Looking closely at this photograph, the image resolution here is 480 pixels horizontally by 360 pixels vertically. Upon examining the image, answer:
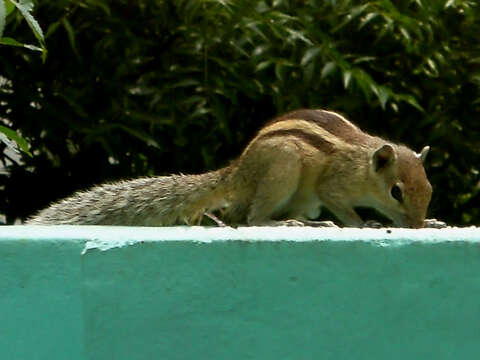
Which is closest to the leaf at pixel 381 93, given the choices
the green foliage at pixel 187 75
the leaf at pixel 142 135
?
the green foliage at pixel 187 75

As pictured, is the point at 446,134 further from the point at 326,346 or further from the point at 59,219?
the point at 326,346

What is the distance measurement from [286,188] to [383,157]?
0.54 meters

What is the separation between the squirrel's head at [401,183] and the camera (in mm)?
4441

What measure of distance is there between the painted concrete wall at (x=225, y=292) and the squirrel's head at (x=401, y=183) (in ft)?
5.81

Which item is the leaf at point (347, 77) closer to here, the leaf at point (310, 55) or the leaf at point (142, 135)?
the leaf at point (310, 55)

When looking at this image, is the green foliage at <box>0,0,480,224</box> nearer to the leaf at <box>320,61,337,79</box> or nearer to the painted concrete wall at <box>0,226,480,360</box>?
the leaf at <box>320,61,337,79</box>

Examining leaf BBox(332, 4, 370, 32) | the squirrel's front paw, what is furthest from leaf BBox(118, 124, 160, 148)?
the squirrel's front paw

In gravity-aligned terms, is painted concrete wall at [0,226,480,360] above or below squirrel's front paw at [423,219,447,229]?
above

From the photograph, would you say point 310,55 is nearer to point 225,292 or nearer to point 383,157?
point 383,157

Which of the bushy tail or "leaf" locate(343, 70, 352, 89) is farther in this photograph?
"leaf" locate(343, 70, 352, 89)

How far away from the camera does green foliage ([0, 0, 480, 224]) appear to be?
15.5ft

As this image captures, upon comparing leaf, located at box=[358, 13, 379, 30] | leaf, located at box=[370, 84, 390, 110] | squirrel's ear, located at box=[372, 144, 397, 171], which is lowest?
squirrel's ear, located at box=[372, 144, 397, 171]

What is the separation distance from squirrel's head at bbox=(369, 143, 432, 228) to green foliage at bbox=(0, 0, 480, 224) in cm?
34

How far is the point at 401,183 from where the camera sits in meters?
4.48
